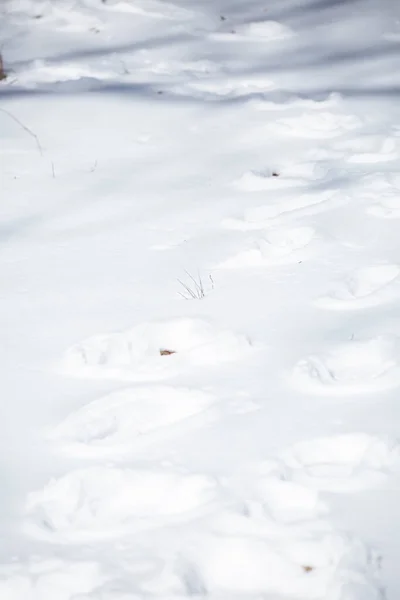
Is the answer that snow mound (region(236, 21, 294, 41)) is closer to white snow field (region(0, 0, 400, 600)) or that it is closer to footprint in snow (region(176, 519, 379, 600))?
white snow field (region(0, 0, 400, 600))

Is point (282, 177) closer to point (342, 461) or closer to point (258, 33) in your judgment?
point (342, 461)

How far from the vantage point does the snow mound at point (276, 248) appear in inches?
91.6

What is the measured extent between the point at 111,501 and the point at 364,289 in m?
1.11

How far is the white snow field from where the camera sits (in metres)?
1.18

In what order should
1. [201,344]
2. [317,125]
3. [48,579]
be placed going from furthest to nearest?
[317,125] < [201,344] < [48,579]

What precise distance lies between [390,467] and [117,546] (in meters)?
0.55

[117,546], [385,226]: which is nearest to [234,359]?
[117,546]

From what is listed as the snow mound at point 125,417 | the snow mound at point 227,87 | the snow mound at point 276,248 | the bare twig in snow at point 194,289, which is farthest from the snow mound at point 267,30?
the snow mound at point 125,417

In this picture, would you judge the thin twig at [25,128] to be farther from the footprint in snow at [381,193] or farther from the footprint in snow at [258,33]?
the footprint in snow at [258,33]

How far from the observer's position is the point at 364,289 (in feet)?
6.81

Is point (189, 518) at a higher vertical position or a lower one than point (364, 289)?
higher

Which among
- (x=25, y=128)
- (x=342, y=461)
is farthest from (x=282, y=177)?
(x=342, y=461)

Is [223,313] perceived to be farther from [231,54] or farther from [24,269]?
[231,54]

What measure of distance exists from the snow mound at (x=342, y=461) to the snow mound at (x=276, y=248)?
99 cm
